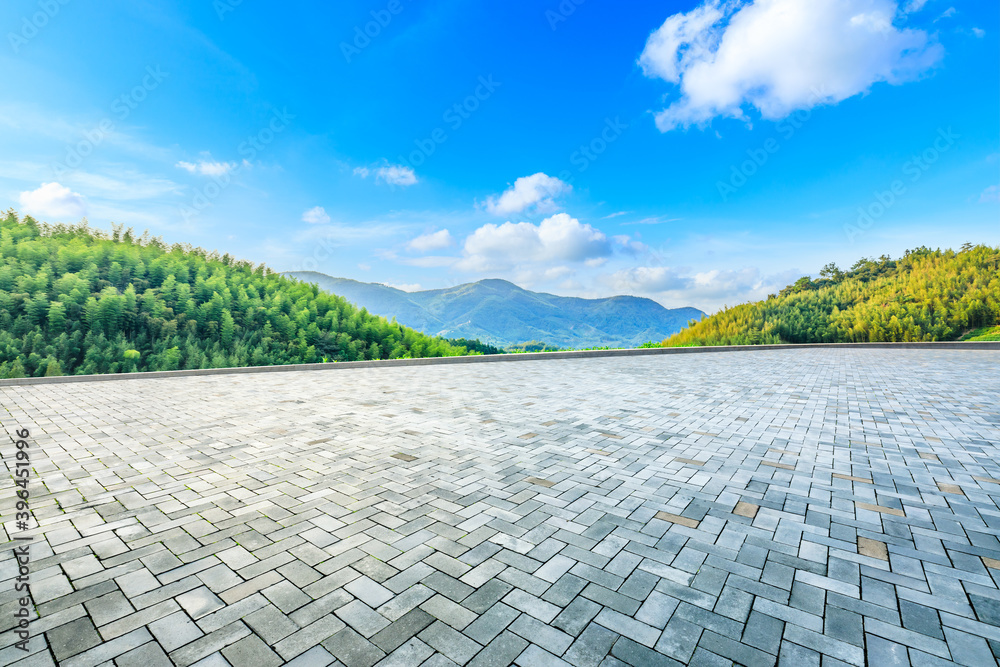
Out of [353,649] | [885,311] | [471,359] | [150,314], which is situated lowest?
[353,649]

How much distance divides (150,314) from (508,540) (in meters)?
14.0

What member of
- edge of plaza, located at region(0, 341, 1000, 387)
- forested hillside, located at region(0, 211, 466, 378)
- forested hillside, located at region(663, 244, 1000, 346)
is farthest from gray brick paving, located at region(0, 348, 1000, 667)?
forested hillside, located at region(663, 244, 1000, 346)

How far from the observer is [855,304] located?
2517 centimetres

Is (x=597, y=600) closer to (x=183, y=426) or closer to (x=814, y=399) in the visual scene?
(x=183, y=426)

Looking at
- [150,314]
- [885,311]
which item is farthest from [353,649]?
[885,311]

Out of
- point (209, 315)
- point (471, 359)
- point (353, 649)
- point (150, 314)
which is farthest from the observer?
point (209, 315)

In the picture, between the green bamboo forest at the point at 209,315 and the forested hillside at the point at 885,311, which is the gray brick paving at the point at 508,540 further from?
the forested hillside at the point at 885,311

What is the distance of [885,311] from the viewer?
2189cm

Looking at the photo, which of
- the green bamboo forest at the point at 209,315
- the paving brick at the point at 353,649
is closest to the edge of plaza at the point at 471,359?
the green bamboo forest at the point at 209,315

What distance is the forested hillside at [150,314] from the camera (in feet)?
34.9

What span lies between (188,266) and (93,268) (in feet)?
10.1

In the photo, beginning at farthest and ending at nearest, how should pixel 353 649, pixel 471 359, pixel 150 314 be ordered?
pixel 471 359 < pixel 150 314 < pixel 353 649

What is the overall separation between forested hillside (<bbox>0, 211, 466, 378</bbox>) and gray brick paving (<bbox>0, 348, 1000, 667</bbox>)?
710 cm

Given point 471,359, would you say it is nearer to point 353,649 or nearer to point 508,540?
point 508,540
